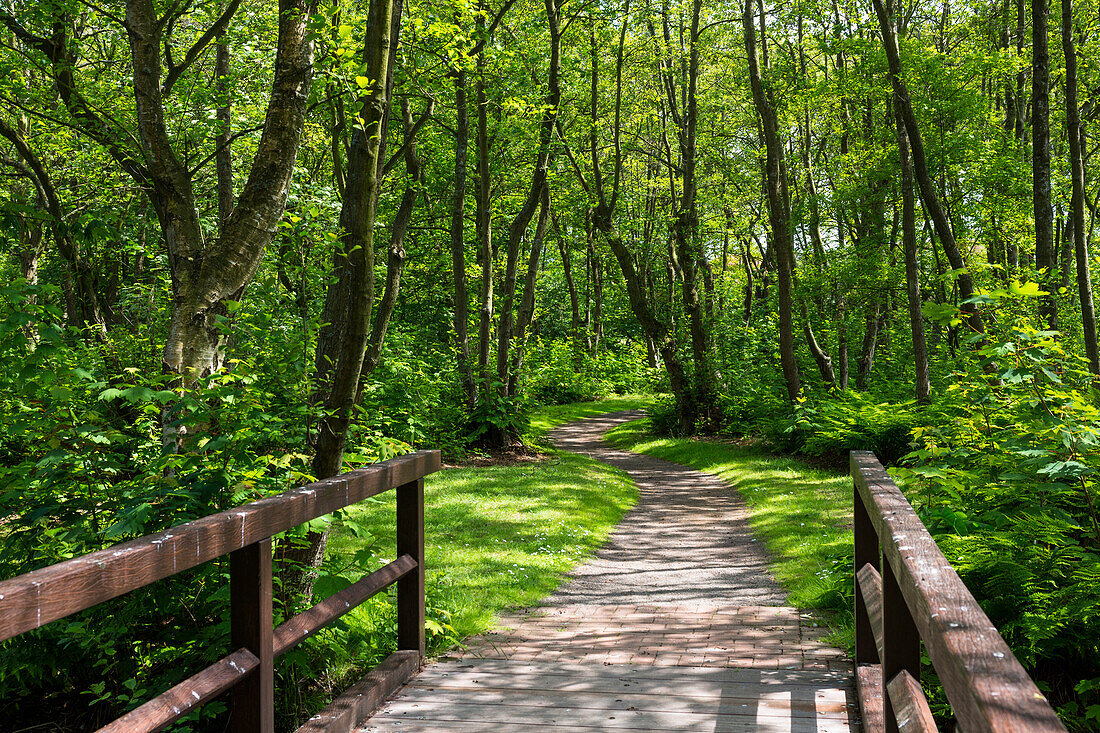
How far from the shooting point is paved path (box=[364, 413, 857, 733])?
4.23 meters

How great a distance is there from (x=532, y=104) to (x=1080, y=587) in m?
15.1

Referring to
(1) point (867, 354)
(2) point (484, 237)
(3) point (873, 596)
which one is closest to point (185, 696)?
(3) point (873, 596)

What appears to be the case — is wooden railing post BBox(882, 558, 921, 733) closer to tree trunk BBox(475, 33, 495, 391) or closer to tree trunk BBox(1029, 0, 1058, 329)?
tree trunk BBox(1029, 0, 1058, 329)

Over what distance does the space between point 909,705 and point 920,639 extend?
26 centimetres

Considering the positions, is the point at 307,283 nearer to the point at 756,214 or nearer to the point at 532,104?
the point at 532,104

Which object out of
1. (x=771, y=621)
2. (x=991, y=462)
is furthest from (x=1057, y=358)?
(x=771, y=621)

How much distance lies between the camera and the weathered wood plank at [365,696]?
3920mm

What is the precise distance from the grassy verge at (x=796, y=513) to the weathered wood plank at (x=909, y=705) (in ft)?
9.74

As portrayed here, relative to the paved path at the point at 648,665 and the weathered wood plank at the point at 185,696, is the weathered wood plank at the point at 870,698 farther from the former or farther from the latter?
the weathered wood plank at the point at 185,696

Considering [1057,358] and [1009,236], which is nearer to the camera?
[1057,358]

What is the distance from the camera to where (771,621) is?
6.61m

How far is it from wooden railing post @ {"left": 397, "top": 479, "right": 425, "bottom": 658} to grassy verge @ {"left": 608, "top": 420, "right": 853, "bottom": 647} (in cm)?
281

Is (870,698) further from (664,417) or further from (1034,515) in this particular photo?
(664,417)

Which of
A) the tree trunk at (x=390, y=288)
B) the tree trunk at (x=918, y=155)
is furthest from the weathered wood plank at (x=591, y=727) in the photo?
the tree trunk at (x=918, y=155)
